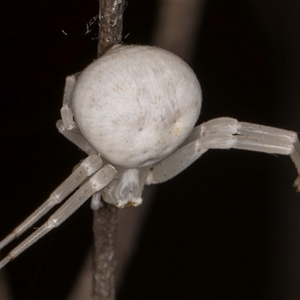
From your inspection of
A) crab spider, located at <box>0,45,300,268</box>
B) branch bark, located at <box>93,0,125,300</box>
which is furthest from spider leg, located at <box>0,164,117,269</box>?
branch bark, located at <box>93,0,125,300</box>

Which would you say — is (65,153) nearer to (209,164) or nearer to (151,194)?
(151,194)

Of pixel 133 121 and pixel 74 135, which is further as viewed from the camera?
pixel 74 135

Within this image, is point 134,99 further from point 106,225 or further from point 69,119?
point 106,225

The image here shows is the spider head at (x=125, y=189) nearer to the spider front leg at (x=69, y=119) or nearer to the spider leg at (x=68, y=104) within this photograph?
the spider front leg at (x=69, y=119)

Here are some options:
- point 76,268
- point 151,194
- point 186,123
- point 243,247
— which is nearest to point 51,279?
point 76,268

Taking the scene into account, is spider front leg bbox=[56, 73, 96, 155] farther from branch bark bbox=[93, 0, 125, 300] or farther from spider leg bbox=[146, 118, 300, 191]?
spider leg bbox=[146, 118, 300, 191]

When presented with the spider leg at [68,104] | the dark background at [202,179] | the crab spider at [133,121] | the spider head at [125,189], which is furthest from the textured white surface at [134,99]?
the dark background at [202,179]

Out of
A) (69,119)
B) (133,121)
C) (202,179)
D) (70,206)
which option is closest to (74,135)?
(69,119)

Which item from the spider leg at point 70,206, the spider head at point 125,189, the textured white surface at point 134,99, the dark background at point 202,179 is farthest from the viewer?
the dark background at point 202,179
